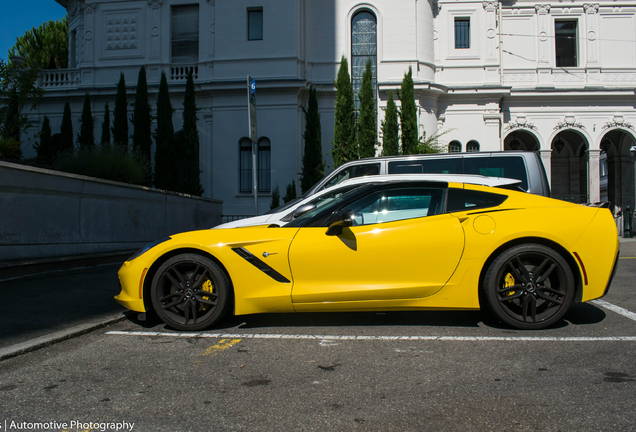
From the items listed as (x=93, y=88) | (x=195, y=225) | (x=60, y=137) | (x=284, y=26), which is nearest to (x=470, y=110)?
(x=284, y=26)

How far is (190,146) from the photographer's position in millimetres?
21688

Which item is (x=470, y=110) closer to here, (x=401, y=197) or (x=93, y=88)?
(x=93, y=88)

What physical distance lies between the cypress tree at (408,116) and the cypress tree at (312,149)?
3832mm

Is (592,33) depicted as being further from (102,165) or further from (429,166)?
(102,165)

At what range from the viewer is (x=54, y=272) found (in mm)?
8711

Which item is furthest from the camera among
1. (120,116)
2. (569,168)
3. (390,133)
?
(569,168)

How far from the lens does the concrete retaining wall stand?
847cm

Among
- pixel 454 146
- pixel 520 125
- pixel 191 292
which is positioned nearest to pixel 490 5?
pixel 520 125

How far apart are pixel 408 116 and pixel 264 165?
733 cm

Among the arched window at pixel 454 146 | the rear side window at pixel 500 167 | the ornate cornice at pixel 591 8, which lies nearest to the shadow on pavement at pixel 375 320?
the rear side window at pixel 500 167

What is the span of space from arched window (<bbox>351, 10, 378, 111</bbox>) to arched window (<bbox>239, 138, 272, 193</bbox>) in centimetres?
524

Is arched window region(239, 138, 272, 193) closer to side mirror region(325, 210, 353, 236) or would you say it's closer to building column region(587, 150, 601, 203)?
building column region(587, 150, 601, 203)

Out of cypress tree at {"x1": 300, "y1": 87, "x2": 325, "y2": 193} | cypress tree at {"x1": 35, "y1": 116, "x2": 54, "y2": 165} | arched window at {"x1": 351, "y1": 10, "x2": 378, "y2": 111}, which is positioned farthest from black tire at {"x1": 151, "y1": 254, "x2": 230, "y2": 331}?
cypress tree at {"x1": 35, "y1": 116, "x2": 54, "y2": 165}

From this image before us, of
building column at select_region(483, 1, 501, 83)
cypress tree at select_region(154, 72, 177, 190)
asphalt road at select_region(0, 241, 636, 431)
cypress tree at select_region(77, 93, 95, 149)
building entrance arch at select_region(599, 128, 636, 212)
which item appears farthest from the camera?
building entrance arch at select_region(599, 128, 636, 212)
